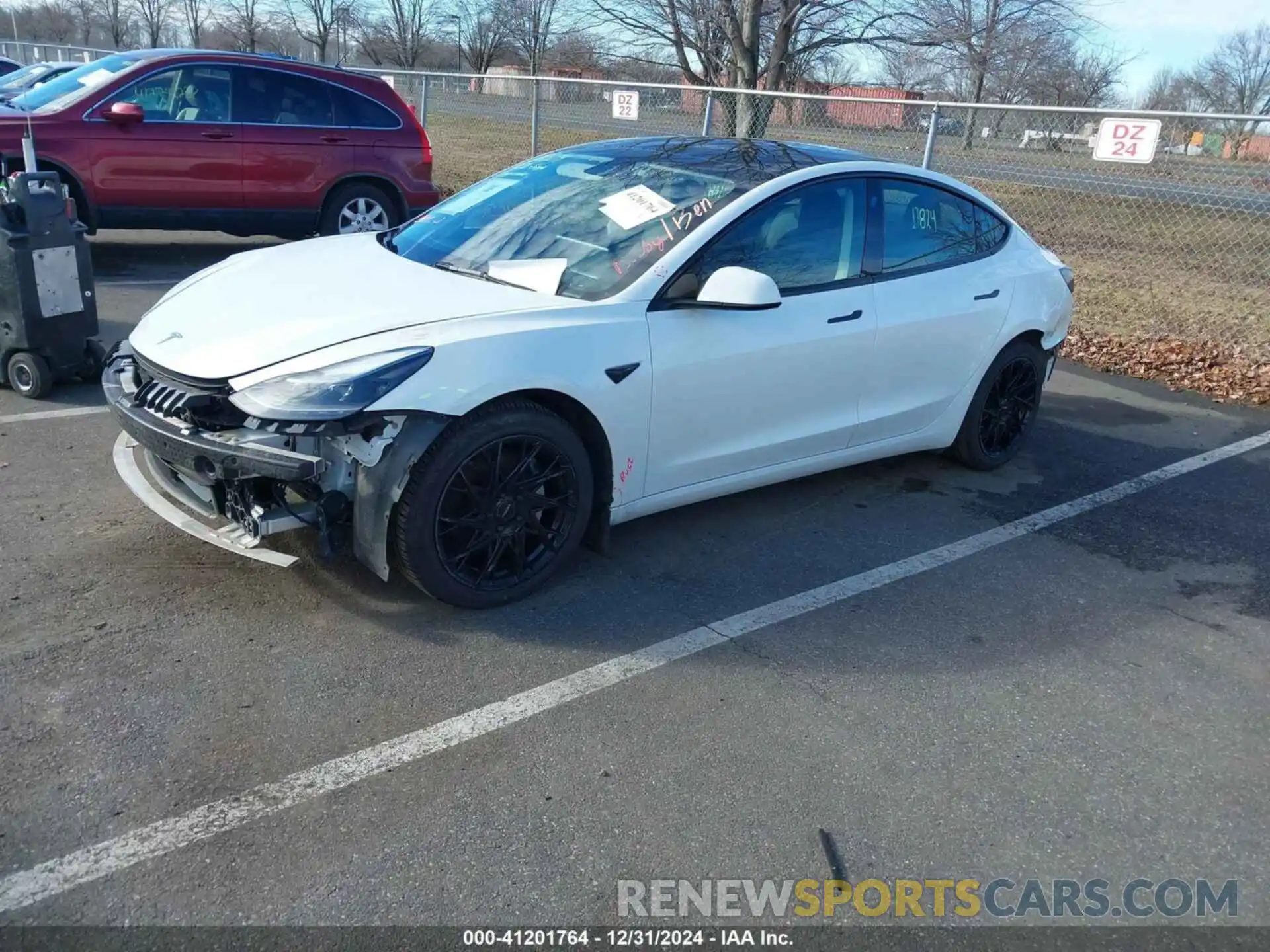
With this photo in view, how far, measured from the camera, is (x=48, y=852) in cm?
252

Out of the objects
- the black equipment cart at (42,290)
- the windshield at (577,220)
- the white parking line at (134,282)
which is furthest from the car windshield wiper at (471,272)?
the white parking line at (134,282)

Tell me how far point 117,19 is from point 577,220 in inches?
2554

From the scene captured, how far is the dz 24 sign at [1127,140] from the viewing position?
28.3 feet

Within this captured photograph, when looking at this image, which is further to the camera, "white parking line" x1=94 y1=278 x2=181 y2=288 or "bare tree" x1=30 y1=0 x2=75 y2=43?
"bare tree" x1=30 y1=0 x2=75 y2=43

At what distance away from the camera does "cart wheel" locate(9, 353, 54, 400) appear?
5.59 metres

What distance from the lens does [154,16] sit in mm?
58031

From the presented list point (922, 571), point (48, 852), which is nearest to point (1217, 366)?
point (922, 571)

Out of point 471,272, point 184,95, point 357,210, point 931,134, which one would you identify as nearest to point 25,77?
point 184,95

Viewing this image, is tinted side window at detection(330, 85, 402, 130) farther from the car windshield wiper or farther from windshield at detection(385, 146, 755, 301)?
the car windshield wiper

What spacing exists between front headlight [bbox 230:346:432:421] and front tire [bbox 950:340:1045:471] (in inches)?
132

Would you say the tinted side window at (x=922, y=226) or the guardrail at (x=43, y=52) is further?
the guardrail at (x=43, y=52)

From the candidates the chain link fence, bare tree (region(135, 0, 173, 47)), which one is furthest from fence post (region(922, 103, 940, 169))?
bare tree (region(135, 0, 173, 47))

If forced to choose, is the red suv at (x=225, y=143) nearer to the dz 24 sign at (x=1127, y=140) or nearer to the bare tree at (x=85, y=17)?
the dz 24 sign at (x=1127, y=140)

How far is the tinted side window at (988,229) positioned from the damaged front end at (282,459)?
333 cm
